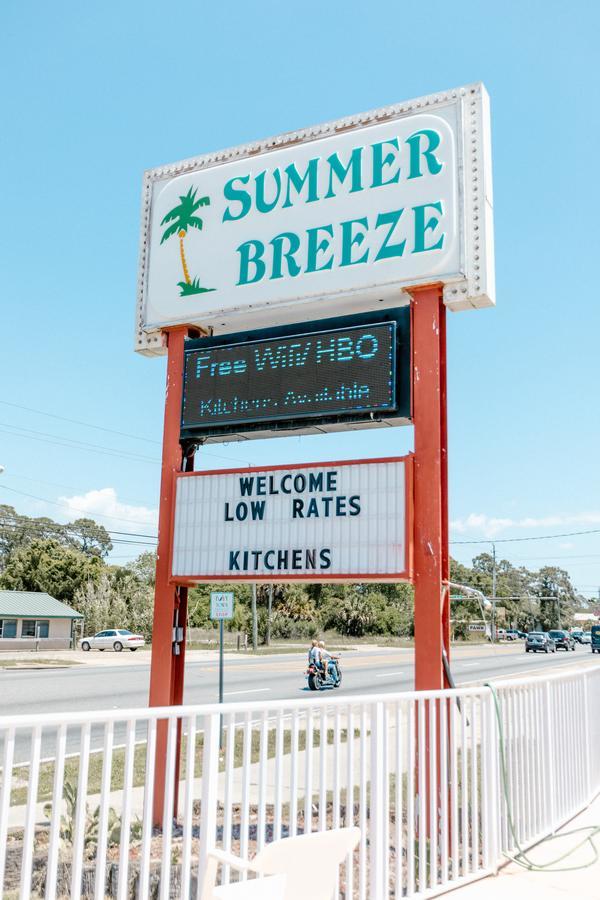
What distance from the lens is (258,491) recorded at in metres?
9.31

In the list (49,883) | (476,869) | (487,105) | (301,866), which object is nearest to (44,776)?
(476,869)

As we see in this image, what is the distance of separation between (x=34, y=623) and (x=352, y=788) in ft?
175

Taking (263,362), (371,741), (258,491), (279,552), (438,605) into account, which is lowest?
(371,741)

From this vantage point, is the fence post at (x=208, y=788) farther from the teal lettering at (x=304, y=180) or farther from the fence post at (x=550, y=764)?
the teal lettering at (x=304, y=180)

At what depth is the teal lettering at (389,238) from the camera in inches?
361

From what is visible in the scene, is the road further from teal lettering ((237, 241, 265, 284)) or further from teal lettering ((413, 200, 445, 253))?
teal lettering ((413, 200, 445, 253))

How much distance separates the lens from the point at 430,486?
8.40 m

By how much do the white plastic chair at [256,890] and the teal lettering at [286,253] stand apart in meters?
7.67

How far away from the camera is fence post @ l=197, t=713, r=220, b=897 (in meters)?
4.07

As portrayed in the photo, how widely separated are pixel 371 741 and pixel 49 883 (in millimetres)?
2122

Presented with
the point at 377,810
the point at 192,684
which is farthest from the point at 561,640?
the point at 377,810

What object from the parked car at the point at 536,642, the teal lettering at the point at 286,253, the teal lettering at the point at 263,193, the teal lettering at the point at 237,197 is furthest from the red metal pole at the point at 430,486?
the parked car at the point at 536,642

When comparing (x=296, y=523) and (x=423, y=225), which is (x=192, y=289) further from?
(x=296, y=523)

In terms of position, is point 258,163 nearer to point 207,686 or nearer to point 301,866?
point 301,866
